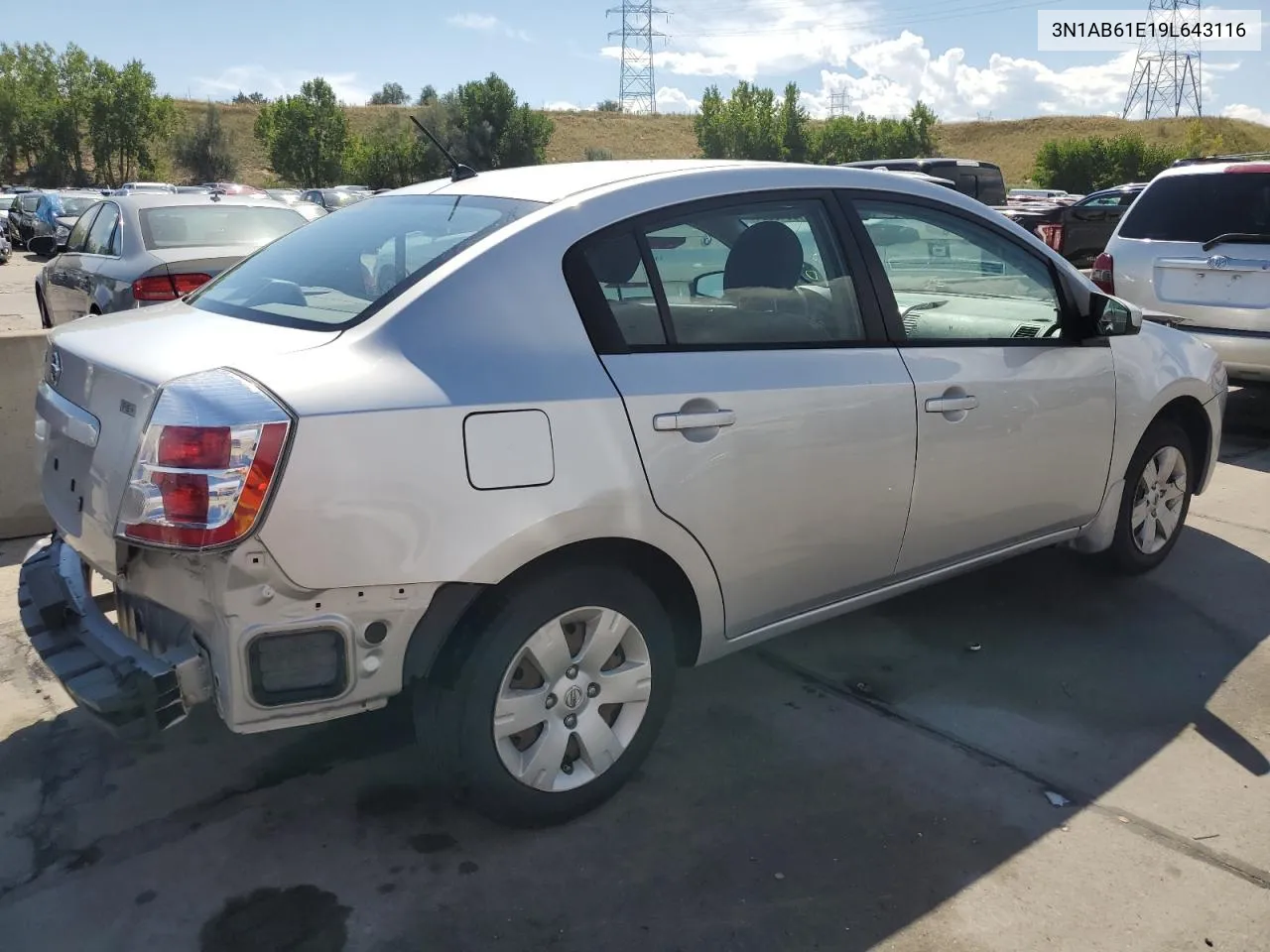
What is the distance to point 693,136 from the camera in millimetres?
99250

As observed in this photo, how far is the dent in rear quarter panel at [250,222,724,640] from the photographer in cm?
243

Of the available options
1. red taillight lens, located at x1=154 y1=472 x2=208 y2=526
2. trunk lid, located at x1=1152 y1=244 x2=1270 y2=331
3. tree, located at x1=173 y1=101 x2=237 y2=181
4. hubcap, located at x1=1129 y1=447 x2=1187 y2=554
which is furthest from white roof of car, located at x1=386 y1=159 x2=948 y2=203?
tree, located at x1=173 y1=101 x2=237 y2=181

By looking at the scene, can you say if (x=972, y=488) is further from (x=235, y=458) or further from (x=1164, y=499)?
(x=235, y=458)

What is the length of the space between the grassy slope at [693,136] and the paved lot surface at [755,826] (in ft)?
232

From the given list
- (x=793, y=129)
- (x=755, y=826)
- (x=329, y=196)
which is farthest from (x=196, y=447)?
(x=793, y=129)

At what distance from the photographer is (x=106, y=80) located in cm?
6488

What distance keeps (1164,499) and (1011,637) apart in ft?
3.80

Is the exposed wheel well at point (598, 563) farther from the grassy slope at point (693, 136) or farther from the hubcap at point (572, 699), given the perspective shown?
the grassy slope at point (693, 136)

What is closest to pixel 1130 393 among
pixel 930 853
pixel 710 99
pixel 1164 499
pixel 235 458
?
pixel 1164 499

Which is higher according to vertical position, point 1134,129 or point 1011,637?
point 1134,129

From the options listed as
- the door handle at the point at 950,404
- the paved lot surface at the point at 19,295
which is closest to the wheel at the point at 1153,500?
the door handle at the point at 950,404

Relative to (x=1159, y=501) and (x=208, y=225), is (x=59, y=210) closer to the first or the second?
(x=208, y=225)

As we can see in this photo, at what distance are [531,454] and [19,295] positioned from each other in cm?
2026

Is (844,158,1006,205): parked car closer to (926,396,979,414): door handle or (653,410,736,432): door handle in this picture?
(926,396,979,414): door handle
